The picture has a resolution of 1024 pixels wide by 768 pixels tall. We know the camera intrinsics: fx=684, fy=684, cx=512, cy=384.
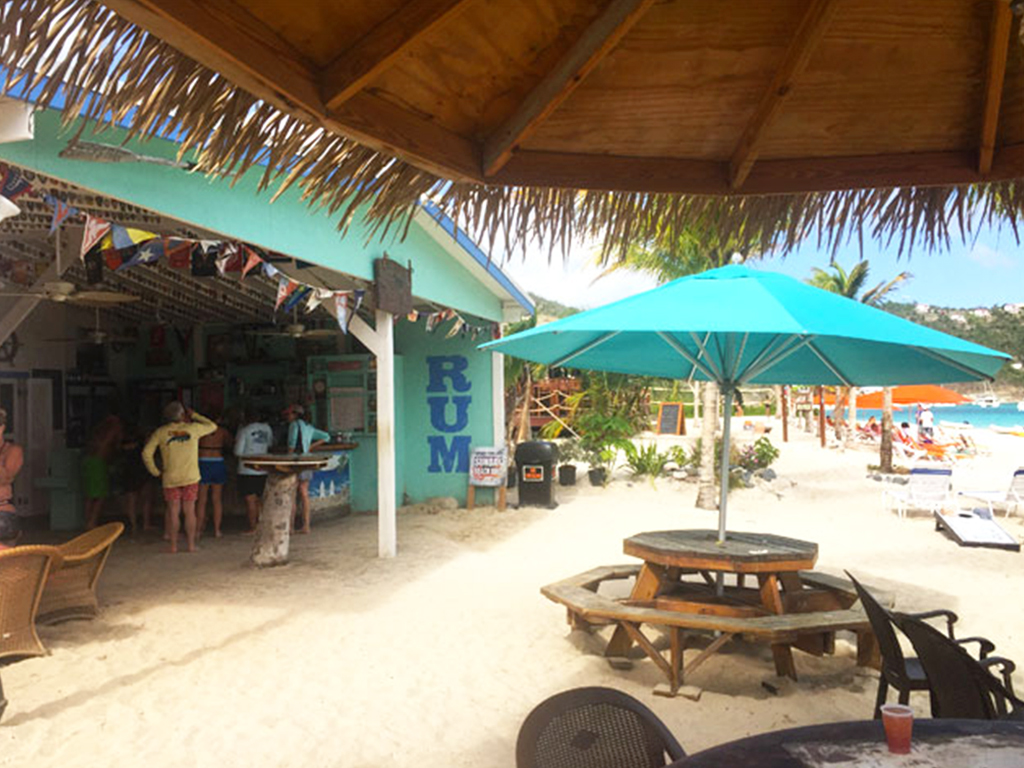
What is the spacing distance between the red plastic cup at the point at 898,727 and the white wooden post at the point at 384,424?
6.36 m

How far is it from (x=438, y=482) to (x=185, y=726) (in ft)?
25.6

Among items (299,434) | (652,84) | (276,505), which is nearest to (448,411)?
(299,434)

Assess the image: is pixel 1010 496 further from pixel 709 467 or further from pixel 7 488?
pixel 7 488

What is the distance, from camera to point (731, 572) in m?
4.73

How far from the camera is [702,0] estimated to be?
2.06 meters

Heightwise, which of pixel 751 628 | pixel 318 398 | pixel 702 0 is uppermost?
pixel 702 0

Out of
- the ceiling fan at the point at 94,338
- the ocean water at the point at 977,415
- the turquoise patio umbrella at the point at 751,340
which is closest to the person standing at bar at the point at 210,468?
the ceiling fan at the point at 94,338

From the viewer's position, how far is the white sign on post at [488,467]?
434 inches

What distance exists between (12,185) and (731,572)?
17.0ft

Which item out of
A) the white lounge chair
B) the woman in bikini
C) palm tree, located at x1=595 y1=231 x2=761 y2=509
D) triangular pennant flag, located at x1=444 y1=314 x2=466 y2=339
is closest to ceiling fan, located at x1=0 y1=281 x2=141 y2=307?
the woman in bikini

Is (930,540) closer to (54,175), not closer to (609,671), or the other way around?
(609,671)

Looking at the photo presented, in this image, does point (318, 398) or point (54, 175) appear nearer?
point (54, 175)

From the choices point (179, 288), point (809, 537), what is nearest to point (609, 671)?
point (809, 537)

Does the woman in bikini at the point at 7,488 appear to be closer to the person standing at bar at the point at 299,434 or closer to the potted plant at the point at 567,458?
the person standing at bar at the point at 299,434
